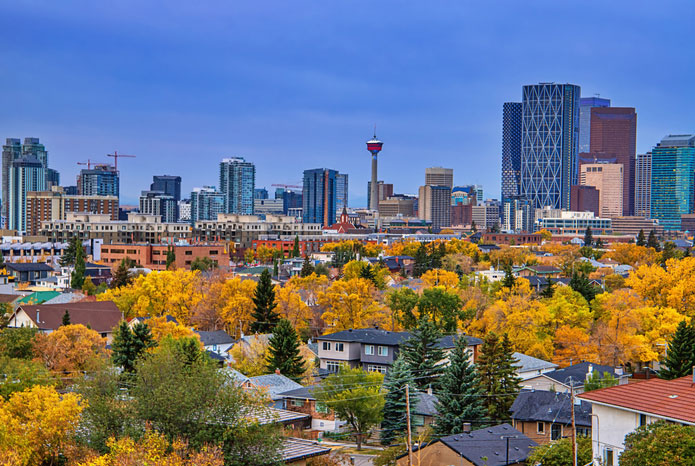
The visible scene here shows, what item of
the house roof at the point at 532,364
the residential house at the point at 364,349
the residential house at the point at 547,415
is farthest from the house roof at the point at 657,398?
the residential house at the point at 364,349

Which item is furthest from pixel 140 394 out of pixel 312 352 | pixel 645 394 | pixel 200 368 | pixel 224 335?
pixel 224 335

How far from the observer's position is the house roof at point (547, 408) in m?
44.1

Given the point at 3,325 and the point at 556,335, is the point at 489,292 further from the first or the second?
the point at 3,325

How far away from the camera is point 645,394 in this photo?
3191 centimetres

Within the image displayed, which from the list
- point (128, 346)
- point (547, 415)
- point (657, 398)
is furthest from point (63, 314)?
point (657, 398)

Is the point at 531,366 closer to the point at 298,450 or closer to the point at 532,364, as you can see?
the point at 532,364

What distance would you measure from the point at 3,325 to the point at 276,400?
27.1 metres

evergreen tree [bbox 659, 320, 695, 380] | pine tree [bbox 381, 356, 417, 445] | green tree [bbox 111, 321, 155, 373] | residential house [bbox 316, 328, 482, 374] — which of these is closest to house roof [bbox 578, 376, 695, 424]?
pine tree [bbox 381, 356, 417, 445]

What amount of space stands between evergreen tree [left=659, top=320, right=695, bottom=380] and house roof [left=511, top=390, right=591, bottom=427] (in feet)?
24.8

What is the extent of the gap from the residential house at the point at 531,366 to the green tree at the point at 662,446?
2787 centimetres

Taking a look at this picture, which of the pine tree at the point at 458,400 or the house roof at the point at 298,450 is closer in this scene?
the house roof at the point at 298,450

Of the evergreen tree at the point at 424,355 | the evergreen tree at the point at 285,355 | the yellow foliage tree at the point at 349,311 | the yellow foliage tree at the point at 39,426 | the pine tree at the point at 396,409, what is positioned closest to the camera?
the yellow foliage tree at the point at 39,426

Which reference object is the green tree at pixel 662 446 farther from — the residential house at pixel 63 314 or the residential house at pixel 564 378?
the residential house at pixel 63 314

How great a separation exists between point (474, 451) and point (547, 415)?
807 cm
